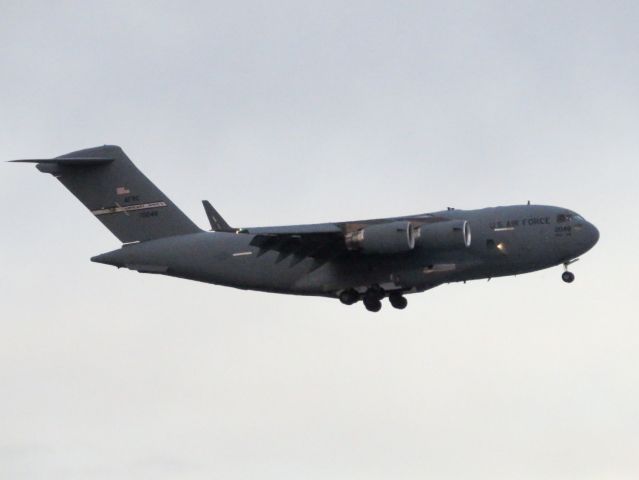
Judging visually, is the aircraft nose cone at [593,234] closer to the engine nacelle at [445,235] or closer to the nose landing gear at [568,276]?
the nose landing gear at [568,276]

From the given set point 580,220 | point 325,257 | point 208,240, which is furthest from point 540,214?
point 208,240

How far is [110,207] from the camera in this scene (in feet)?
90.8

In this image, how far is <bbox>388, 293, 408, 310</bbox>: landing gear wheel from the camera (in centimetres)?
2616

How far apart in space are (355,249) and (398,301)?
2082mm

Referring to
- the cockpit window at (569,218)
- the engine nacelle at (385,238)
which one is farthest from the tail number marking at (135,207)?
the cockpit window at (569,218)

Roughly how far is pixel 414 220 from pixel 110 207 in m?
6.71

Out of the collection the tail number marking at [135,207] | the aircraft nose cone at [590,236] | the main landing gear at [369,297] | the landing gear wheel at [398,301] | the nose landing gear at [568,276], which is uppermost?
the tail number marking at [135,207]

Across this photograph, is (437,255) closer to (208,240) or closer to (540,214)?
(540,214)

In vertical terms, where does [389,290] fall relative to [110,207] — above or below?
below

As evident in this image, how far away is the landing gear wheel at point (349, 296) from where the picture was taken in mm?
25562

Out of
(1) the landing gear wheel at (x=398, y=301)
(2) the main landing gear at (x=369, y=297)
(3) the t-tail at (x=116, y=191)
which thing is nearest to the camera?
(2) the main landing gear at (x=369, y=297)

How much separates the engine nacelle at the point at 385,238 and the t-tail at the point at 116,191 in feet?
14.0

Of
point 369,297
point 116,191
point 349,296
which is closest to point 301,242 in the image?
point 349,296

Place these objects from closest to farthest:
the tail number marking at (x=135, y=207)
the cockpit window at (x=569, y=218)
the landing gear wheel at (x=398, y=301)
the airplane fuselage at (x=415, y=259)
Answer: the airplane fuselage at (x=415, y=259) < the cockpit window at (x=569, y=218) < the landing gear wheel at (x=398, y=301) < the tail number marking at (x=135, y=207)
